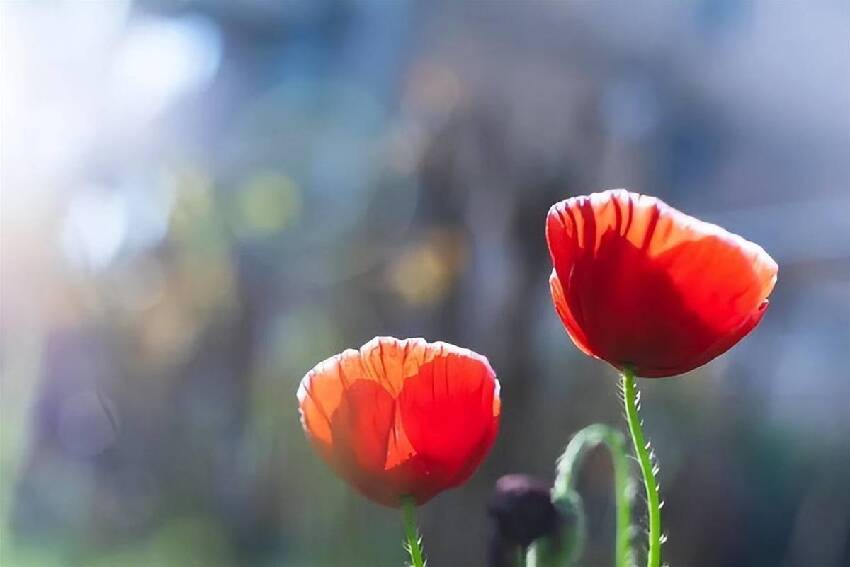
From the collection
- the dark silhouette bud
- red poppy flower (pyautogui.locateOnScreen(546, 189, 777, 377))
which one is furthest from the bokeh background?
red poppy flower (pyautogui.locateOnScreen(546, 189, 777, 377))

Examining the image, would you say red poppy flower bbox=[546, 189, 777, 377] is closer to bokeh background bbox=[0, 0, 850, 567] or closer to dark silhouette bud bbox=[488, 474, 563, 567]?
dark silhouette bud bbox=[488, 474, 563, 567]

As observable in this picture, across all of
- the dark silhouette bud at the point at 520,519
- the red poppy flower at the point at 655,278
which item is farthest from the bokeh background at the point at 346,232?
the red poppy flower at the point at 655,278

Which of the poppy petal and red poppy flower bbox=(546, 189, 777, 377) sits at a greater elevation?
red poppy flower bbox=(546, 189, 777, 377)

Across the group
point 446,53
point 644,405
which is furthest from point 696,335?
point 446,53

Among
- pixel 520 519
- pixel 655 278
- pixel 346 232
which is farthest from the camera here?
pixel 346 232

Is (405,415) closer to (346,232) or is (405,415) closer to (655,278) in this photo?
(655,278)

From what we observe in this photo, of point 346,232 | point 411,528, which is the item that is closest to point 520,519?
point 411,528

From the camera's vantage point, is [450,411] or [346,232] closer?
[450,411]
